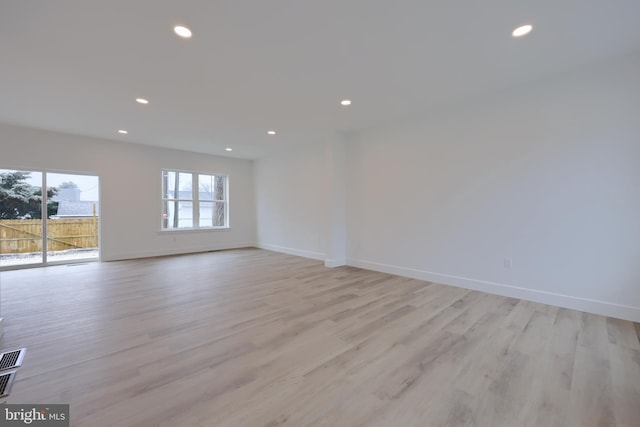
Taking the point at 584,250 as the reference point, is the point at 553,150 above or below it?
above

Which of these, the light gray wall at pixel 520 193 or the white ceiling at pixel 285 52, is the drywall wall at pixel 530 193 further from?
the white ceiling at pixel 285 52

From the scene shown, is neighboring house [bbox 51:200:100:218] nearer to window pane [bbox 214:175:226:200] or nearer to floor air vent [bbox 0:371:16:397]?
window pane [bbox 214:175:226:200]

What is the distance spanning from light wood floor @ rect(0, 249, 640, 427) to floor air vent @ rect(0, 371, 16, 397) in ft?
0.27

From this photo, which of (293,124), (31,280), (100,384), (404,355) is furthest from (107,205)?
(404,355)

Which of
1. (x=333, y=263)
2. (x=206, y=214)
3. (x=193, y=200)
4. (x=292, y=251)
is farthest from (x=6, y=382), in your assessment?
(x=206, y=214)

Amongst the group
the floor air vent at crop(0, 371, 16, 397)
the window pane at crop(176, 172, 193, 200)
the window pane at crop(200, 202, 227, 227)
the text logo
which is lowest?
the text logo

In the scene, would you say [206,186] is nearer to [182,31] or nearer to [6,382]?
[182,31]

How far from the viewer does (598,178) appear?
2854 mm

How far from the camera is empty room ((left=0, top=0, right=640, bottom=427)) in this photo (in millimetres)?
1691

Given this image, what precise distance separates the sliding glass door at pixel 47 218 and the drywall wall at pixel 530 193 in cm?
624

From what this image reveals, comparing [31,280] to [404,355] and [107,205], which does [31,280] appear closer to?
[107,205]

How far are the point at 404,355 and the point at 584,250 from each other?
2.53 metres

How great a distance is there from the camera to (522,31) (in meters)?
2.29

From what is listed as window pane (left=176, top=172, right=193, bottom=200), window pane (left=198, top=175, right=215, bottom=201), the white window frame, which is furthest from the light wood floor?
window pane (left=198, top=175, right=215, bottom=201)
